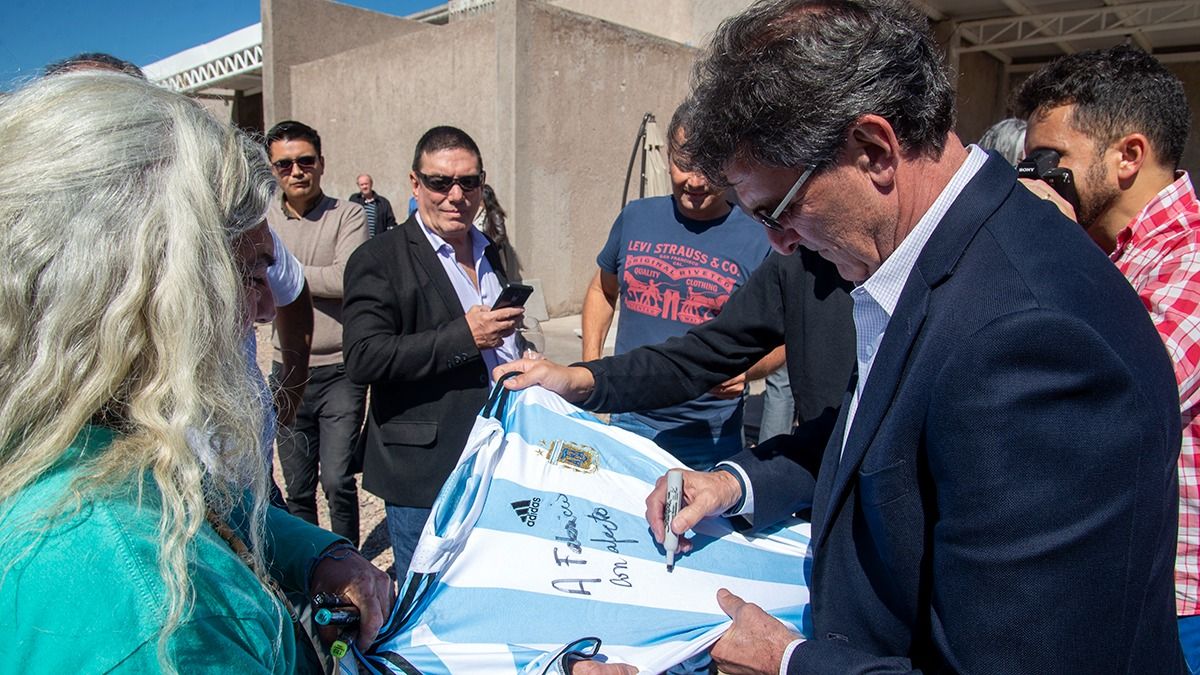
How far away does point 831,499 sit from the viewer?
1230 millimetres

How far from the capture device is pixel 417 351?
2.57m

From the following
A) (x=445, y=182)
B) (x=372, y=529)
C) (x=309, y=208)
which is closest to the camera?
(x=445, y=182)

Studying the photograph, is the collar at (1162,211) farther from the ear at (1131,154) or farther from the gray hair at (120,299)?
the gray hair at (120,299)

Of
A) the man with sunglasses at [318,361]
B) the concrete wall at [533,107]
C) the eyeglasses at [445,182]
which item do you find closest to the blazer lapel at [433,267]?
the eyeglasses at [445,182]

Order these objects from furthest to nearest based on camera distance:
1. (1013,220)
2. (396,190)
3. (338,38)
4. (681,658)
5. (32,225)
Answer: (338,38) → (396,190) → (681,658) → (1013,220) → (32,225)

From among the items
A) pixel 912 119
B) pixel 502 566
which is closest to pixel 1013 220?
pixel 912 119

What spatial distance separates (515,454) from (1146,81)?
1959 millimetres

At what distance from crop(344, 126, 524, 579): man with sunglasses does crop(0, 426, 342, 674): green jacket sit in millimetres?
1600

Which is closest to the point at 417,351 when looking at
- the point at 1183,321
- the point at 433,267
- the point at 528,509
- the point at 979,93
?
the point at 433,267

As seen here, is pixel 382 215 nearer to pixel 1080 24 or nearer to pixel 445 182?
pixel 445 182

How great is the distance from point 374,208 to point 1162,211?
7.55 meters

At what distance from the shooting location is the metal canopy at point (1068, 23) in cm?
1177

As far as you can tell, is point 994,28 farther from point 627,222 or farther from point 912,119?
point 912,119

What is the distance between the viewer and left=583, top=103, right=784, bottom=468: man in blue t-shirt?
10.4 ft
